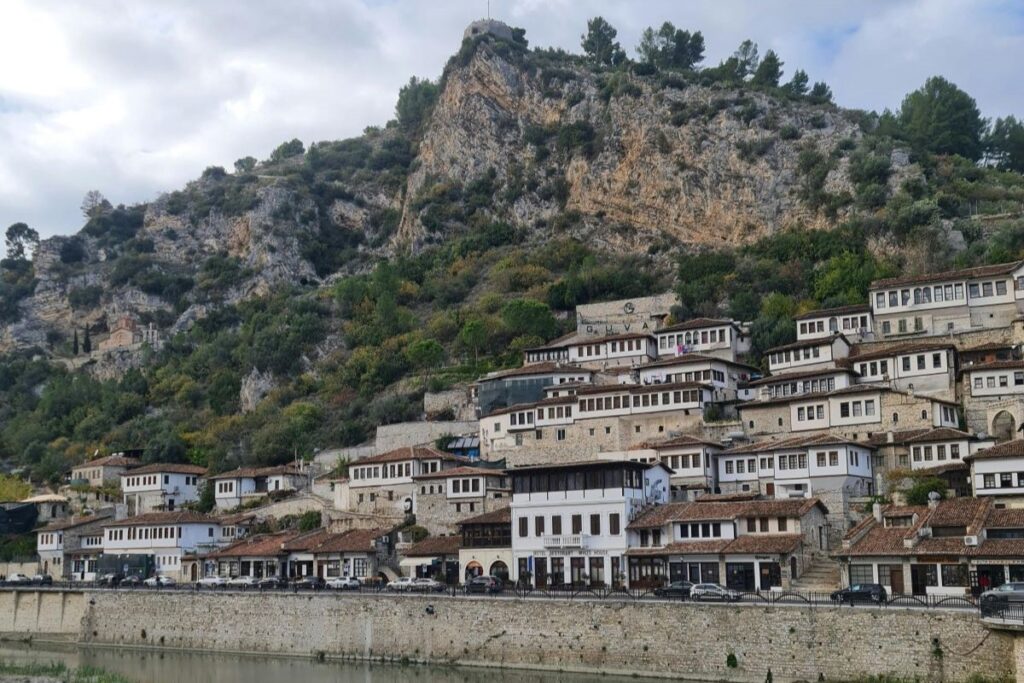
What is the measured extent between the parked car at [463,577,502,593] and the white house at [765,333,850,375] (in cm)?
2368

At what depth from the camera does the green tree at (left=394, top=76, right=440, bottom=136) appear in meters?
168

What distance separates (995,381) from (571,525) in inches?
899

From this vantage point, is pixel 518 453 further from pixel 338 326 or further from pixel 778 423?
pixel 338 326

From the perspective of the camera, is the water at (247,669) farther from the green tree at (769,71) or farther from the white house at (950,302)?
the green tree at (769,71)

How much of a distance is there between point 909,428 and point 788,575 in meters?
14.2

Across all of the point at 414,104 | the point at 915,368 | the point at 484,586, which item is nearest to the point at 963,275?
the point at 915,368

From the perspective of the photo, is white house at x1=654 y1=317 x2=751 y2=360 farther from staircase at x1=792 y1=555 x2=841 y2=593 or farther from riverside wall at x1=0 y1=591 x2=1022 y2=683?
riverside wall at x1=0 y1=591 x2=1022 y2=683

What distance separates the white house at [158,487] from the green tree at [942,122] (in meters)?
70.3

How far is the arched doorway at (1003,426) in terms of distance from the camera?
5434 cm

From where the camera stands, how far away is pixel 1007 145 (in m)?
109

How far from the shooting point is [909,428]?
54844mm

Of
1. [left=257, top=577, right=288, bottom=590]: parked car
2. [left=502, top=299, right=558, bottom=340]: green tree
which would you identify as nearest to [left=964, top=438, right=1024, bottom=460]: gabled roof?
[left=257, top=577, right=288, bottom=590]: parked car

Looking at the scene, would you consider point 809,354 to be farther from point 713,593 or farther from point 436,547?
point 713,593

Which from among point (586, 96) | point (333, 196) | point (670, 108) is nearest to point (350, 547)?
point (670, 108)
